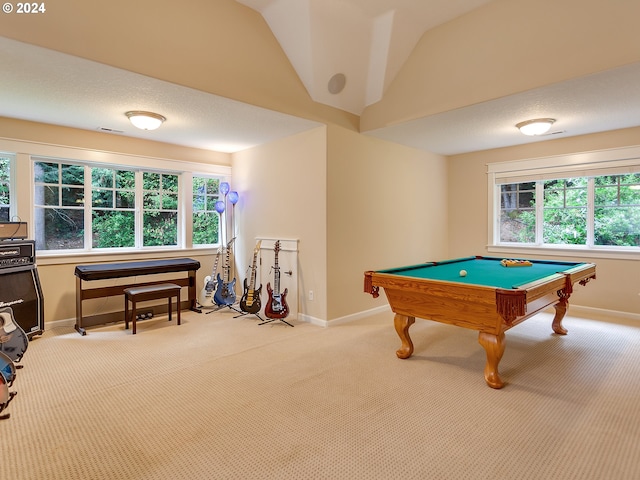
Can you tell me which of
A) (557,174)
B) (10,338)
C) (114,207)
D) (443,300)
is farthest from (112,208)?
(557,174)

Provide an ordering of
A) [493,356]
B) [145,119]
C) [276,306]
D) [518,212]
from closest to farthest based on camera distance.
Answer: [493,356], [145,119], [276,306], [518,212]

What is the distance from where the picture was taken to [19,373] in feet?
9.60

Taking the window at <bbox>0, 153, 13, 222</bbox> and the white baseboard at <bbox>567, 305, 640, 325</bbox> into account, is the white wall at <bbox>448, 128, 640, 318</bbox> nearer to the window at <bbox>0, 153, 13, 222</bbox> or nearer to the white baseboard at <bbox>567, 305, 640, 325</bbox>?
the white baseboard at <bbox>567, 305, 640, 325</bbox>

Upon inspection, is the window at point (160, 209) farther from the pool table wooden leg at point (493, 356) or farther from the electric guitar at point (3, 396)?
the pool table wooden leg at point (493, 356)

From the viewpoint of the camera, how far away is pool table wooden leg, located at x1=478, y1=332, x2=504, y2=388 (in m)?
2.65

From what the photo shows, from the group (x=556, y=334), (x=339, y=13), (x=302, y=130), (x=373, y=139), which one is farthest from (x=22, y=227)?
(x=556, y=334)

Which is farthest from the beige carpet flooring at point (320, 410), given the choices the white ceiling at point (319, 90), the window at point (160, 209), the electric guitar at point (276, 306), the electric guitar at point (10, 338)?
the white ceiling at point (319, 90)

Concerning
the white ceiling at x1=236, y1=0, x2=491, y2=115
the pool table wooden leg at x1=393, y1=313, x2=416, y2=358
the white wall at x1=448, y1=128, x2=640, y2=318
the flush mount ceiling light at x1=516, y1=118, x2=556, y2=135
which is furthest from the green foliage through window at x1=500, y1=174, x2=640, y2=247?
the pool table wooden leg at x1=393, y1=313, x2=416, y2=358

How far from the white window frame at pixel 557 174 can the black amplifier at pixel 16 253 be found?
6.23 metres

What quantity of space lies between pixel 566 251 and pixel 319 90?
4.14m

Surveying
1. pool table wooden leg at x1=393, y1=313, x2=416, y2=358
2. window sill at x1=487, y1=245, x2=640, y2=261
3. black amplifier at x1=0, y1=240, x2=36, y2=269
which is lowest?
pool table wooden leg at x1=393, y1=313, x2=416, y2=358

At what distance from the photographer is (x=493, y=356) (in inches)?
105

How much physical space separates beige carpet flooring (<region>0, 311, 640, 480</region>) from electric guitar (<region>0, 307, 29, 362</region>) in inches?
7.0

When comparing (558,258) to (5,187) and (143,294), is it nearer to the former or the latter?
(143,294)
